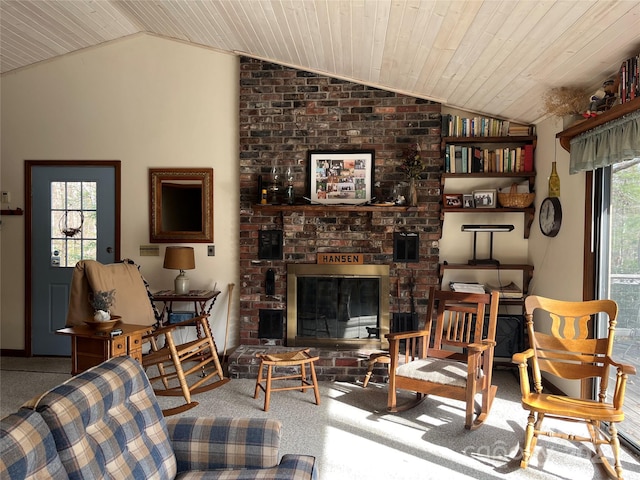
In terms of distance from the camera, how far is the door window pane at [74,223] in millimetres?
4848

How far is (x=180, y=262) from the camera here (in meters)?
4.34

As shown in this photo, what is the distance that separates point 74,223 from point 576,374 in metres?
4.77

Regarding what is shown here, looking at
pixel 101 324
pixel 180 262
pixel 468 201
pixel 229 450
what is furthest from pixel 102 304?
pixel 468 201

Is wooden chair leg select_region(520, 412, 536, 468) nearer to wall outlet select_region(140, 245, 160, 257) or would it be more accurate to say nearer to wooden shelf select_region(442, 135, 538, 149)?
wooden shelf select_region(442, 135, 538, 149)

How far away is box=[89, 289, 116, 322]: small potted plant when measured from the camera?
322 centimetres

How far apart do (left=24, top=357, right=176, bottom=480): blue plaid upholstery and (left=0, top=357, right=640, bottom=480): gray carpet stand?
121 centimetres

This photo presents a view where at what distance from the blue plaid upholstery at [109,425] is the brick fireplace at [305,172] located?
282 cm

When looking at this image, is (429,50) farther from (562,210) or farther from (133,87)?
(133,87)

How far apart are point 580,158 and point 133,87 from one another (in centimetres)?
420

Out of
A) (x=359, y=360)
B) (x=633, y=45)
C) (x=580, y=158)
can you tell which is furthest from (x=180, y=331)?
(x=633, y=45)

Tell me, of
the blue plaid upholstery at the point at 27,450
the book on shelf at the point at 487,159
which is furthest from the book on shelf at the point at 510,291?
the blue plaid upholstery at the point at 27,450

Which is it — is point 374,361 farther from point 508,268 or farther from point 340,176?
point 340,176

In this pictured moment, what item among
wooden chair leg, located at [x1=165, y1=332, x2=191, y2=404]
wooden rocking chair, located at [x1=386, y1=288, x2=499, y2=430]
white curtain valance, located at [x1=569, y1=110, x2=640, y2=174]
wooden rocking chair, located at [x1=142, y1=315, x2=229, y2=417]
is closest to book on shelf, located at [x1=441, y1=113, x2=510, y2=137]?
white curtain valance, located at [x1=569, y1=110, x2=640, y2=174]

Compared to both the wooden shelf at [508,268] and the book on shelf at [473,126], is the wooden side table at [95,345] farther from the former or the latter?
the book on shelf at [473,126]
